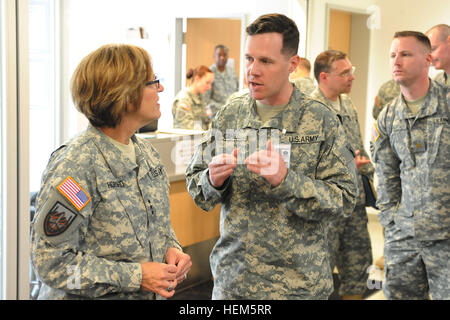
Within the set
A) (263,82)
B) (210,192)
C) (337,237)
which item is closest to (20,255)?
(210,192)

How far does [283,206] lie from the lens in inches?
72.6

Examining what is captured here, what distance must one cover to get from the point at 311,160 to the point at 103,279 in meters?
0.79

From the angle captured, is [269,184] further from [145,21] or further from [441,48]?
[145,21]

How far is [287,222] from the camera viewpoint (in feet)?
6.07

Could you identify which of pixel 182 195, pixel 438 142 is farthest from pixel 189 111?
pixel 438 142

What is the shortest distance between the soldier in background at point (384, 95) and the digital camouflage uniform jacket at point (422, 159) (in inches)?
59.2

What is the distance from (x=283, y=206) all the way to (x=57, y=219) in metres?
0.76

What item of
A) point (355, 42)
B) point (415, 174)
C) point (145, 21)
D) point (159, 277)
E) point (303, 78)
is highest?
point (145, 21)

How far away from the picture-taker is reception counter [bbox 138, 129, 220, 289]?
12.1 feet

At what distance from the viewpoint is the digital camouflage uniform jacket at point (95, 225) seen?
140cm

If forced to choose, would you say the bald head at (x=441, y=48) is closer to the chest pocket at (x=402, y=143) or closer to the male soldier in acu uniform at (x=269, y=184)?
the chest pocket at (x=402, y=143)

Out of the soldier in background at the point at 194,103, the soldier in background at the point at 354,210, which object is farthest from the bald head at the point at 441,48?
the soldier in background at the point at 194,103

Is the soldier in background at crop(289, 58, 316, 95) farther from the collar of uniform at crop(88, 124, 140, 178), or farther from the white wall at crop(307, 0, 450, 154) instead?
the collar of uniform at crop(88, 124, 140, 178)

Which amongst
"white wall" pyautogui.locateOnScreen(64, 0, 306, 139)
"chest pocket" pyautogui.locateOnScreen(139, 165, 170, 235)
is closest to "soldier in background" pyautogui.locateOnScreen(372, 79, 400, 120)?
"white wall" pyautogui.locateOnScreen(64, 0, 306, 139)
